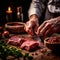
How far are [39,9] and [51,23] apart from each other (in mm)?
799

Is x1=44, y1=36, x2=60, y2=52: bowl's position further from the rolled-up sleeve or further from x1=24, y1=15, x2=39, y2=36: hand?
the rolled-up sleeve

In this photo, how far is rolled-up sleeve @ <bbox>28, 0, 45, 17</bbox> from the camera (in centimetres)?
280

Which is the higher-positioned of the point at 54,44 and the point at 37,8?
the point at 37,8

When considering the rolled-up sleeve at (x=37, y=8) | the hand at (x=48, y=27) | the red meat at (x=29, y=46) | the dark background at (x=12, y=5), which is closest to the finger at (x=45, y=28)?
the hand at (x=48, y=27)

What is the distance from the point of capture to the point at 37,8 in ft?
9.44

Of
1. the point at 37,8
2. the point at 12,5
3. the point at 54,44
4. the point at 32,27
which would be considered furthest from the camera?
the point at 12,5

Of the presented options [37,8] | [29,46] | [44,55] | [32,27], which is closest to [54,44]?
[44,55]

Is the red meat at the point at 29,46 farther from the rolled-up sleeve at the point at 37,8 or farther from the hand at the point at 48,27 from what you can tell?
the rolled-up sleeve at the point at 37,8

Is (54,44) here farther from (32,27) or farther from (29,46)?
(32,27)

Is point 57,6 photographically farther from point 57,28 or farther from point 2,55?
point 2,55

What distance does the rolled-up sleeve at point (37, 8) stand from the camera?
280 cm

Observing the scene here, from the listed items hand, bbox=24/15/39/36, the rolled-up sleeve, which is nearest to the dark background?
the rolled-up sleeve

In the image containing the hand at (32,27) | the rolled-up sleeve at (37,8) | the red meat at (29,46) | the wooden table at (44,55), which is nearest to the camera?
the wooden table at (44,55)

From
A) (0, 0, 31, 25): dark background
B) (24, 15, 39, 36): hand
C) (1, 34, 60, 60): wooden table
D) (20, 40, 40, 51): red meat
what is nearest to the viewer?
(1, 34, 60, 60): wooden table
